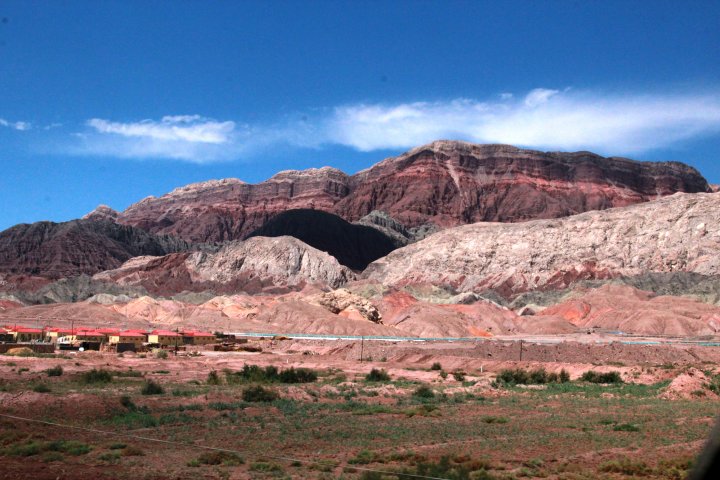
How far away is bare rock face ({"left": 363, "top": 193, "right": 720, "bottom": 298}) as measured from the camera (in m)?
138

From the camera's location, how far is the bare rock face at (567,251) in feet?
452

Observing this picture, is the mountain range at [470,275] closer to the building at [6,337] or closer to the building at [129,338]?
the building at [129,338]

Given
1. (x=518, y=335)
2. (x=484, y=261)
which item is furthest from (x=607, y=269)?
(x=518, y=335)

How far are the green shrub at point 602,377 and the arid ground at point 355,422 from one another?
0.30 feet

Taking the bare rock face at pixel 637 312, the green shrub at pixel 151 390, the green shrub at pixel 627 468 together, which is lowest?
the green shrub at pixel 151 390

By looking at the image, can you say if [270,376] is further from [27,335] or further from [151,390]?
[27,335]

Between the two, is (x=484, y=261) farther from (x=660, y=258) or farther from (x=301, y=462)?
(x=301, y=462)

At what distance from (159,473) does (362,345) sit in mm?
50468

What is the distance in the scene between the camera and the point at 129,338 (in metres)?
75.1

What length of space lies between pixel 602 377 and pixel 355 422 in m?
23.5

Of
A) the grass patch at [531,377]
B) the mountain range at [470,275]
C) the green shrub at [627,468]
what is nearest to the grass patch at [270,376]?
the grass patch at [531,377]

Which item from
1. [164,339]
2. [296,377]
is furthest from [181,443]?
[164,339]

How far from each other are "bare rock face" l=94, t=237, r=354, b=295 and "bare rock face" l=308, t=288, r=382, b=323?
48.8 m

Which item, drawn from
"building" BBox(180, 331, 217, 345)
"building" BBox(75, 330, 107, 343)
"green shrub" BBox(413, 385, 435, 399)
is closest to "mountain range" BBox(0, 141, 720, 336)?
"building" BBox(180, 331, 217, 345)
